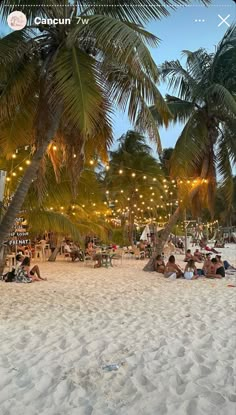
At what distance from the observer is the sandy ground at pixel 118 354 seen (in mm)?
3182

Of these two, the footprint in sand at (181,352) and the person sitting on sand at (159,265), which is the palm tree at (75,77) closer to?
the footprint in sand at (181,352)

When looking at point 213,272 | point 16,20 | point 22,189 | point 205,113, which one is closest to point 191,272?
point 213,272

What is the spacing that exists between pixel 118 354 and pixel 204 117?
1035 cm

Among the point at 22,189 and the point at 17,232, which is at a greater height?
the point at 22,189

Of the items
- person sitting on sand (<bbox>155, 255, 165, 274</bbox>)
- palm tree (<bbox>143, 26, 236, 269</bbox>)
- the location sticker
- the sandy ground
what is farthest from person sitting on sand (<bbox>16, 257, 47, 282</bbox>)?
the location sticker

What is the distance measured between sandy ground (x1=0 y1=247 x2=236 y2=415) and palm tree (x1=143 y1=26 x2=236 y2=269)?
564 cm

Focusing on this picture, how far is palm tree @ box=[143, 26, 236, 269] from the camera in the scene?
476 inches

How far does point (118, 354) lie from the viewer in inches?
173

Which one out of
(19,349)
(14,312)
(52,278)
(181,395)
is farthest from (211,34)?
(52,278)

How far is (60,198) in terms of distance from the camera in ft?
42.4

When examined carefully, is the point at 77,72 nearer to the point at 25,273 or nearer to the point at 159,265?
the point at 25,273

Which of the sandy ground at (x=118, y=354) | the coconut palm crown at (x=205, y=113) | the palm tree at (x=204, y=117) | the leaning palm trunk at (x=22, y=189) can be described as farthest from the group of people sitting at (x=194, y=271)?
the leaning palm trunk at (x=22, y=189)

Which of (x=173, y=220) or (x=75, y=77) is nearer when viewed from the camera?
(x=75, y=77)

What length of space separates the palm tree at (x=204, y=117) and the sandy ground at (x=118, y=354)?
5.64m
